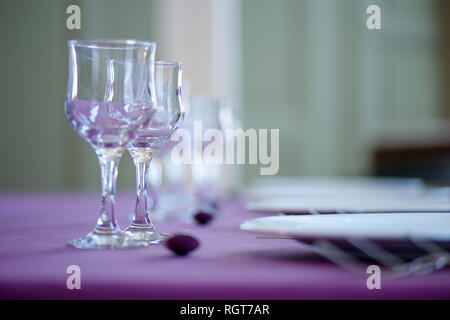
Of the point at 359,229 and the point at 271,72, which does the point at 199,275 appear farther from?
the point at 271,72

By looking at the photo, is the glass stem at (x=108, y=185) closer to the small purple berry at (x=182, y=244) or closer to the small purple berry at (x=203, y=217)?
the small purple berry at (x=182, y=244)

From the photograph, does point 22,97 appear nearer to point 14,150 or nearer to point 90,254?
point 14,150

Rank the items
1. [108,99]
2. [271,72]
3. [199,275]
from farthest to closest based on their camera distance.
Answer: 1. [271,72]
2. [108,99]
3. [199,275]

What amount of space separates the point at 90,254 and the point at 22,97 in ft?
12.3

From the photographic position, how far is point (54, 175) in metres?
4.09

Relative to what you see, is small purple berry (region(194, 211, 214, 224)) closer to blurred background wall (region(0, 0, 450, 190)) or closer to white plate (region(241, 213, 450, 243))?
white plate (region(241, 213, 450, 243))

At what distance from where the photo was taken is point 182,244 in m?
0.54

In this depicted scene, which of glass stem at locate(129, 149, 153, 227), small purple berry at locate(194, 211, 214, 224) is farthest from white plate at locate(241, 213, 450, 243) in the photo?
small purple berry at locate(194, 211, 214, 224)

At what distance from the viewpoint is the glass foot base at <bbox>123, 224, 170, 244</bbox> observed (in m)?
0.63

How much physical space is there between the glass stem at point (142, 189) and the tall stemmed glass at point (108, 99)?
0.19 ft

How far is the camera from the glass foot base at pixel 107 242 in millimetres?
582

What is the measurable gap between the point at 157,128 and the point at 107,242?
0.14 meters

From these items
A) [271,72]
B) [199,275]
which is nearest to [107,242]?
[199,275]

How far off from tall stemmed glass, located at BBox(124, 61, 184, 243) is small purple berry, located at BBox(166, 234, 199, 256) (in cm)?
11
